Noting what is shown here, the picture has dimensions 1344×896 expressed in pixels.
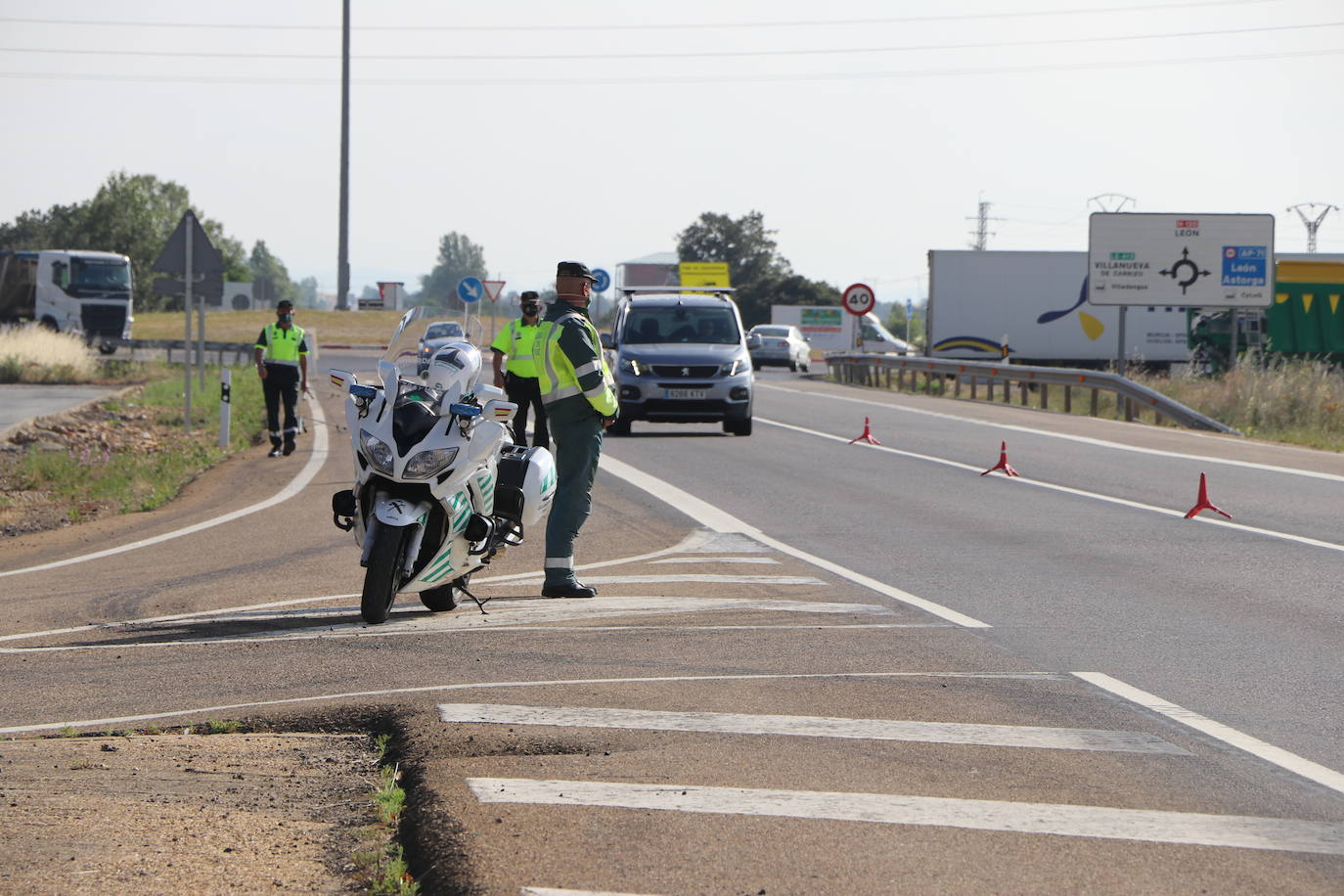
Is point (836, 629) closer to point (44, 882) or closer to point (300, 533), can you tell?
point (44, 882)

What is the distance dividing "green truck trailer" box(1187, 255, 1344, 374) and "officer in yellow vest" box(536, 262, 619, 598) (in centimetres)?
3229

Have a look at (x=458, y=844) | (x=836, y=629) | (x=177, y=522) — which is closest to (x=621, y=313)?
(x=177, y=522)

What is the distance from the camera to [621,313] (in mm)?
24156

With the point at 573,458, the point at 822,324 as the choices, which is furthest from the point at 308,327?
the point at 573,458

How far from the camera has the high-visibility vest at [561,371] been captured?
30.8 ft

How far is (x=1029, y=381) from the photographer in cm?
3403

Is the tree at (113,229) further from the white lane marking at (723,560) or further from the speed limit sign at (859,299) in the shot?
the white lane marking at (723,560)

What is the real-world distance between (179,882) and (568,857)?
100cm

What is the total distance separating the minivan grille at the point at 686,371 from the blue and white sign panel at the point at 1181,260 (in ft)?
58.1

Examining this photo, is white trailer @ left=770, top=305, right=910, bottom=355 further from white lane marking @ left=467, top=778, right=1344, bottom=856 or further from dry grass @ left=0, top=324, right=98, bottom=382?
white lane marking @ left=467, top=778, right=1344, bottom=856

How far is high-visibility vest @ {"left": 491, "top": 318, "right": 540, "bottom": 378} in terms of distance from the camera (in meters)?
16.6

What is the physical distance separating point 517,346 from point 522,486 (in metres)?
7.93

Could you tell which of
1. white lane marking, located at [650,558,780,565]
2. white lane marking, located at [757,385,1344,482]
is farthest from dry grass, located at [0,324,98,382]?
white lane marking, located at [650,558,780,565]

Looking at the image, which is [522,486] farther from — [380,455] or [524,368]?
[524,368]
